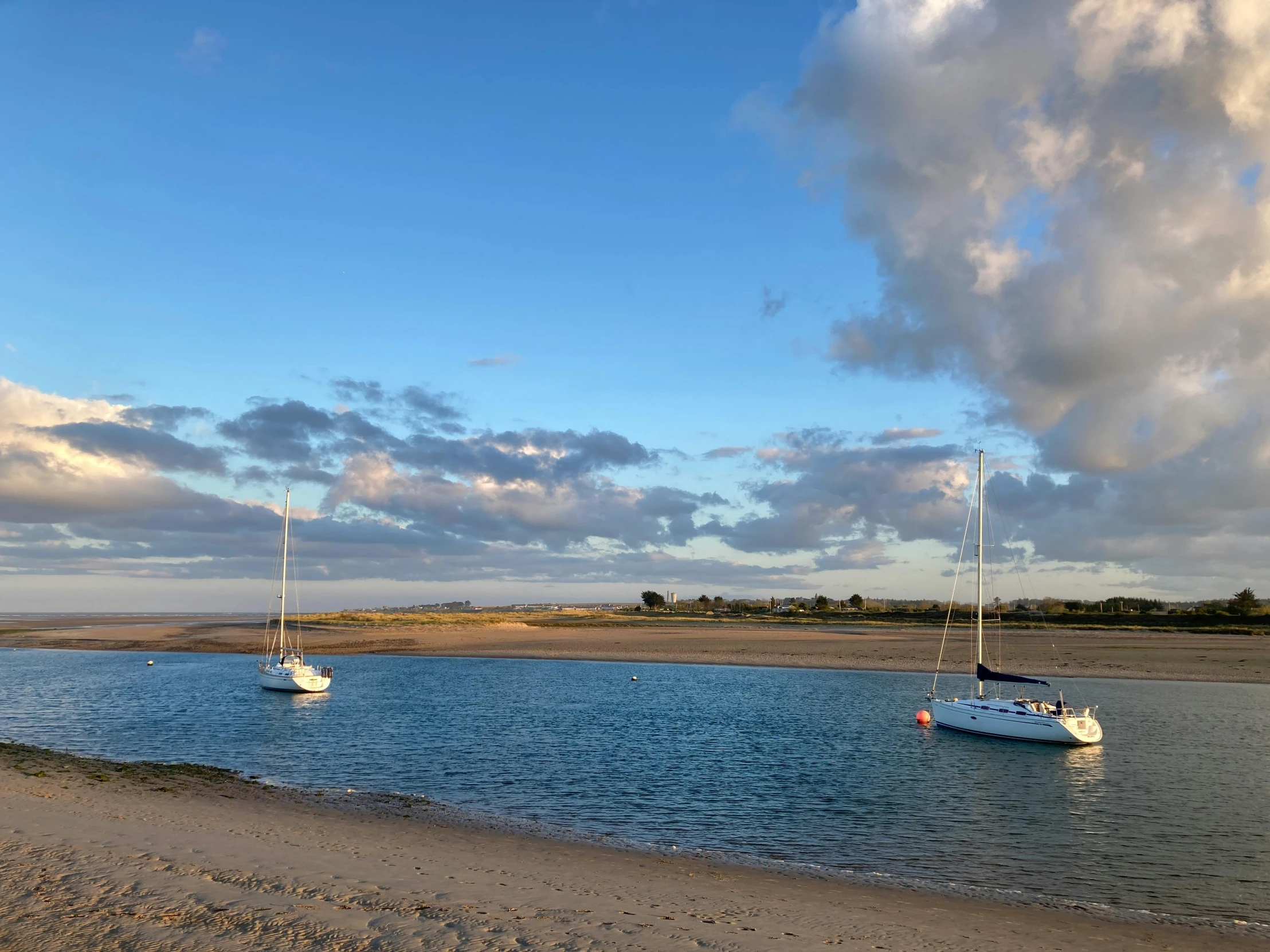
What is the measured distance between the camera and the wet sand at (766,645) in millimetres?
64250

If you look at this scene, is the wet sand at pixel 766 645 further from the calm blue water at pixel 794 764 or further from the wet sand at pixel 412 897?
the wet sand at pixel 412 897

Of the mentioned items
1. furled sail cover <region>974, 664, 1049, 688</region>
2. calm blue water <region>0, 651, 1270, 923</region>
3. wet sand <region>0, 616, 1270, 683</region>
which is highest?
furled sail cover <region>974, 664, 1049, 688</region>

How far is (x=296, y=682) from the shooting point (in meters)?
51.4

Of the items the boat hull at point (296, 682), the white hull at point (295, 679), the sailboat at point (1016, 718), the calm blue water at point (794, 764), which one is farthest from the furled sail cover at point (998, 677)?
the boat hull at point (296, 682)

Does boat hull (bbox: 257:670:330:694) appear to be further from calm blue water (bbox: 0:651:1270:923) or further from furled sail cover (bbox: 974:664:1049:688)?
furled sail cover (bbox: 974:664:1049:688)

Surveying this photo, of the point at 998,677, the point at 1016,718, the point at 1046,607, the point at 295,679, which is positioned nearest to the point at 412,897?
the point at 1016,718

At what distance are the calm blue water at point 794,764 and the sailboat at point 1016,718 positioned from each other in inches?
26.9

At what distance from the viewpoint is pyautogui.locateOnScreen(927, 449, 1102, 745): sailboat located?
34125 mm

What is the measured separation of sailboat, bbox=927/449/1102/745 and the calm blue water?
0.68 m

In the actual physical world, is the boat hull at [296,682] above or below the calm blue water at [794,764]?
below

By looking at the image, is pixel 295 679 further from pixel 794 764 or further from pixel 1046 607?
pixel 1046 607

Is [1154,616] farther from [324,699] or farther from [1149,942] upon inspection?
[1149,942]

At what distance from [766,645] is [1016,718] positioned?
158ft

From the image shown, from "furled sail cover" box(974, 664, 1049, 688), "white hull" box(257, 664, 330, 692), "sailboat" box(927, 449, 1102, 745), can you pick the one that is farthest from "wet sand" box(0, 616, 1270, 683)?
"white hull" box(257, 664, 330, 692)
